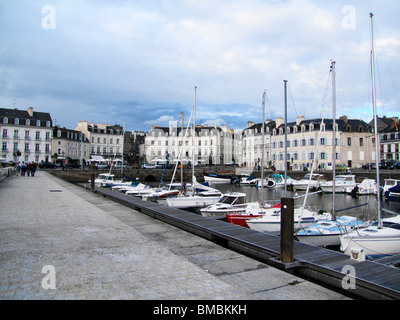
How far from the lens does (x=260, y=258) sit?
760cm

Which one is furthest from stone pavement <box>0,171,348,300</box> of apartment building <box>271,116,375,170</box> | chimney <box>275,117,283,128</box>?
chimney <box>275,117,283,128</box>

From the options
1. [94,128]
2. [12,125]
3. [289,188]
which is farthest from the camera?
[94,128]

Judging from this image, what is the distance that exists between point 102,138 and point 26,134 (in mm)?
21920

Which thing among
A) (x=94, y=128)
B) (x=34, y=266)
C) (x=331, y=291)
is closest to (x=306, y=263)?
(x=331, y=291)

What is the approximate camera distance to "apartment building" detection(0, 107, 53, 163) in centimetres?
7375

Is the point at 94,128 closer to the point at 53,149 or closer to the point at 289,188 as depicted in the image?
the point at 53,149

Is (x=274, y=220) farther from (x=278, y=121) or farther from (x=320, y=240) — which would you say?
(x=278, y=121)

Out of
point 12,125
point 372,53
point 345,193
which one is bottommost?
point 345,193

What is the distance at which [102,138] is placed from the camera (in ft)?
309

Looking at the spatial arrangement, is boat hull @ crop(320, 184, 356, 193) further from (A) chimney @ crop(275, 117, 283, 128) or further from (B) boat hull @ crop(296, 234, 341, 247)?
(B) boat hull @ crop(296, 234, 341, 247)

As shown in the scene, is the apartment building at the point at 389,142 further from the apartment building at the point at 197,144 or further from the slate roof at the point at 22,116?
the slate roof at the point at 22,116

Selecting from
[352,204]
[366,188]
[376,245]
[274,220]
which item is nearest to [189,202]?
[274,220]

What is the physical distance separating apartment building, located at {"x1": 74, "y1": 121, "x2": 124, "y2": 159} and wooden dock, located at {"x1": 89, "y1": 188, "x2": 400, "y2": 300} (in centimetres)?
8441
